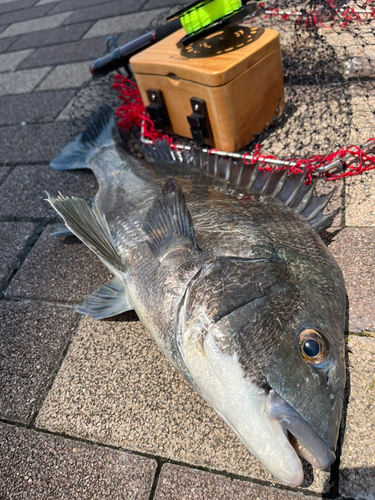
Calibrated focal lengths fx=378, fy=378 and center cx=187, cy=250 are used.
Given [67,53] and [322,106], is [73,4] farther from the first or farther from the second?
[322,106]

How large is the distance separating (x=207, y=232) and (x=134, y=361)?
897 mm

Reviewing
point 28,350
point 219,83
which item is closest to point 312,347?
point 28,350

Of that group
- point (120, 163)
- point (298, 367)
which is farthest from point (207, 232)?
point (120, 163)

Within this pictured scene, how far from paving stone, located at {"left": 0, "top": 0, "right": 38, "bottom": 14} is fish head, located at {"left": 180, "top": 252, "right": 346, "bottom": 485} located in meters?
10.6

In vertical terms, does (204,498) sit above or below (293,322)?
below

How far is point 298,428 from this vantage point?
49.4 inches

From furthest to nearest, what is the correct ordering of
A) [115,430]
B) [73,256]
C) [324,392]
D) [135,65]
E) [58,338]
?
[135,65] → [73,256] → [58,338] → [115,430] → [324,392]

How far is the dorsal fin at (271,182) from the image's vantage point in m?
2.28

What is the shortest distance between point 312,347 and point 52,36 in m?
7.79

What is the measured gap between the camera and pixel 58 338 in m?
2.50

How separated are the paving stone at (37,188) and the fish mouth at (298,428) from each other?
269 centimetres

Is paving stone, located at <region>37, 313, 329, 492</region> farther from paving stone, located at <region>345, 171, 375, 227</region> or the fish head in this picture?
paving stone, located at <region>345, 171, 375, 227</region>

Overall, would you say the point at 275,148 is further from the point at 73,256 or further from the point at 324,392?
the point at 324,392

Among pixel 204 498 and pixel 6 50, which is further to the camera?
pixel 6 50
